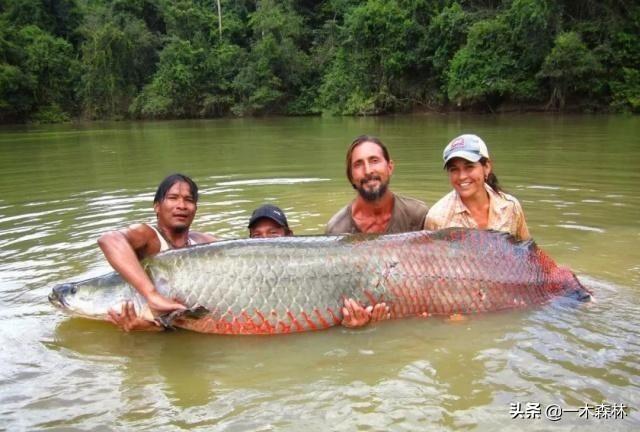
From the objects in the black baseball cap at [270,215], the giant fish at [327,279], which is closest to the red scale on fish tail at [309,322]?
the giant fish at [327,279]

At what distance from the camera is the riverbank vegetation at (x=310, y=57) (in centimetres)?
2389

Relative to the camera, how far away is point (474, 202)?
3.77m

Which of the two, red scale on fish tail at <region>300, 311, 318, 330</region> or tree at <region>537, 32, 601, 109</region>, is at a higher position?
tree at <region>537, 32, 601, 109</region>

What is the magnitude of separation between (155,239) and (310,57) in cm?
3681

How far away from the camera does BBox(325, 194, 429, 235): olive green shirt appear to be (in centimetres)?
399

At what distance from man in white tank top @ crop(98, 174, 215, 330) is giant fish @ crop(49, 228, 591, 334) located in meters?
0.11

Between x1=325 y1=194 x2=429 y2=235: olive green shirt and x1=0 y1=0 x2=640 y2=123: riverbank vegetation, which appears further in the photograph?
x1=0 y1=0 x2=640 y2=123: riverbank vegetation

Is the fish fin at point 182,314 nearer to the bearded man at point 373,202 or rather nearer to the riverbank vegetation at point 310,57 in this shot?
the bearded man at point 373,202

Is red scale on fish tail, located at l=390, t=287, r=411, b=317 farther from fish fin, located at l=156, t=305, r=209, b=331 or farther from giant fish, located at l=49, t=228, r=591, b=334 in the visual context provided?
fish fin, located at l=156, t=305, r=209, b=331

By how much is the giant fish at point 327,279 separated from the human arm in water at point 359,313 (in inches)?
1.5

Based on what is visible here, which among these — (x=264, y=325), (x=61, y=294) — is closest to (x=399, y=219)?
(x=264, y=325)

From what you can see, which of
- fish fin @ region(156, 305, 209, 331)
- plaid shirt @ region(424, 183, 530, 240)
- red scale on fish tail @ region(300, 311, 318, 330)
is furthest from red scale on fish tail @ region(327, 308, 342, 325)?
plaid shirt @ region(424, 183, 530, 240)

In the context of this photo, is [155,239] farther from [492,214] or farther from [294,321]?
[492,214]

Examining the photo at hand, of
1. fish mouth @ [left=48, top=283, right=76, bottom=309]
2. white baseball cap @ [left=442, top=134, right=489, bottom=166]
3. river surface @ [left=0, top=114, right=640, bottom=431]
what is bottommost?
river surface @ [left=0, top=114, right=640, bottom=431]
